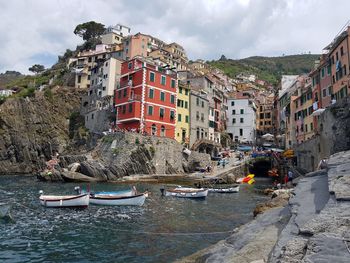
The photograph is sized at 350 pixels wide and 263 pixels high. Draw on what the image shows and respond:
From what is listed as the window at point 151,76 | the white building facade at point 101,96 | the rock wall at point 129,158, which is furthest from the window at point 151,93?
the white building facade at point 101,96

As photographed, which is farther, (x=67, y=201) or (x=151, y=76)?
(x=151, y=76)

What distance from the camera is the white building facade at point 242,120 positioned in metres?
92.8

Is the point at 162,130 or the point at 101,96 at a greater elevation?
the point at 101,96

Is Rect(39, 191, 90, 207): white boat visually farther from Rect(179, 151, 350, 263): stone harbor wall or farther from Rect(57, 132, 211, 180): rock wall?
Rect(57, 132, 211, 180): rock wall

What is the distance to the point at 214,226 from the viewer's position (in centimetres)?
2050

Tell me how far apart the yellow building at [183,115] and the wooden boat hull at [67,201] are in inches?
1511

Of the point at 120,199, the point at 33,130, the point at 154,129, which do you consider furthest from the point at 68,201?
the point at 33,130

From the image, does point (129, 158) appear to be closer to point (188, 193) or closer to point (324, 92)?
point (188, 193)

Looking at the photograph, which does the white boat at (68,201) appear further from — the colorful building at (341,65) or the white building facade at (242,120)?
the white building facade at (242,120)

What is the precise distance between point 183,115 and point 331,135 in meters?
38.0

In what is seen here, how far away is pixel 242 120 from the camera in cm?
9338

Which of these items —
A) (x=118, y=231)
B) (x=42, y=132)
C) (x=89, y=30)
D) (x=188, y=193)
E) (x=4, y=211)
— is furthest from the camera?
(x=89, y=30)

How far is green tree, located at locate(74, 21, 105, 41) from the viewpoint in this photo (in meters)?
120

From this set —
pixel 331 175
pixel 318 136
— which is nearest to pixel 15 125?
pixel 318 136
